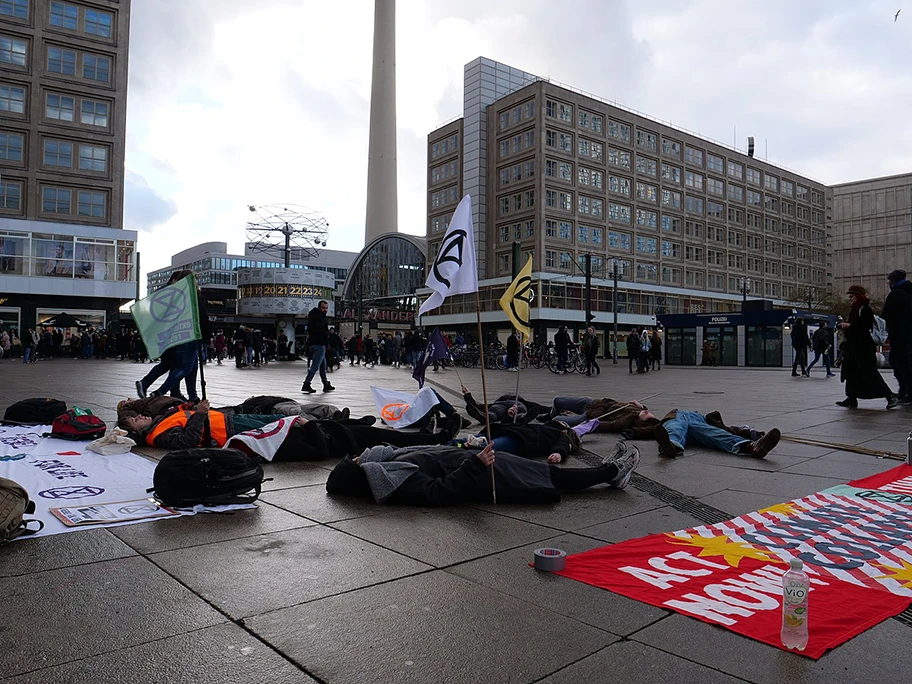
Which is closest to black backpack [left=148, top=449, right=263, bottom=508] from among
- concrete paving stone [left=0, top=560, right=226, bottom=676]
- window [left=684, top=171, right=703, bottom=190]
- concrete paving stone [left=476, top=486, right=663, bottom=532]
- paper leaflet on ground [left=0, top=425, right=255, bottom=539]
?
paper leaflet on ground [left=0, top=425, right=255, bottom=539]

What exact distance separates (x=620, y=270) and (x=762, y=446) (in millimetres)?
62387

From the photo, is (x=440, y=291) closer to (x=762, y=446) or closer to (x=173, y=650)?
(x=173, y=650)

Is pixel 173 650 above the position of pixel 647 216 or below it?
below

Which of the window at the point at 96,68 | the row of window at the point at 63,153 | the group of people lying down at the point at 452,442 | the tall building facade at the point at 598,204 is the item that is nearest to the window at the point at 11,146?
the row of window at the point at 63,153

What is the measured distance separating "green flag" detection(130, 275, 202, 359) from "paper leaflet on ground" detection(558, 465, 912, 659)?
5232 mm

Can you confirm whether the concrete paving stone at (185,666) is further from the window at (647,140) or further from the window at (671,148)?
the window at (671,148)

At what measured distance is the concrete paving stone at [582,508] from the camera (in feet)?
13.6

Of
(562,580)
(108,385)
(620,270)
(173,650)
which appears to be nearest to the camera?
(173,650)

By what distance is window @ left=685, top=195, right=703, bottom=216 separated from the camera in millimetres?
73762

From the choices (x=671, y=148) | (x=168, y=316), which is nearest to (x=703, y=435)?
(x=168, y=316)

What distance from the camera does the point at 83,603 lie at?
2.76m

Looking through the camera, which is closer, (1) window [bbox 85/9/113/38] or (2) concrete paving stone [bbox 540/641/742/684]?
(2) concrete paving stone [bbox 540/641/742/684]

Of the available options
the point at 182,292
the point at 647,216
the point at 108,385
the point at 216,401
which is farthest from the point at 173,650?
the point at 647,216

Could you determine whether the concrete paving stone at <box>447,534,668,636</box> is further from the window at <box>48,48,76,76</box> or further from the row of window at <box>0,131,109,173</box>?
the window at <box>48,48,76,76</box>
